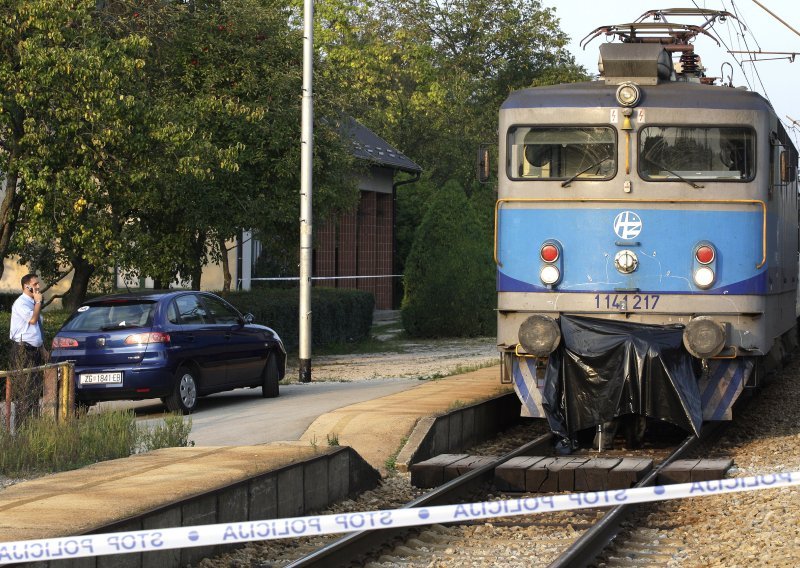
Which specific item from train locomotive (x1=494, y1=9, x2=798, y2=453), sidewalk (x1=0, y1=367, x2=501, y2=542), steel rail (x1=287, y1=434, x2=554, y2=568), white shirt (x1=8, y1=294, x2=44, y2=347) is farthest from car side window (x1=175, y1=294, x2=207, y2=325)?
steel rail (x1=287, y1=434, x2=554, y2=568)

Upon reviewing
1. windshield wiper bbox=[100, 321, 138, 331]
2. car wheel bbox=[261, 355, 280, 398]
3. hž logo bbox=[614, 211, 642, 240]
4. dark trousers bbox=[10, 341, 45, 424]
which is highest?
hž logo bbox=[614, 211, 642, 240]

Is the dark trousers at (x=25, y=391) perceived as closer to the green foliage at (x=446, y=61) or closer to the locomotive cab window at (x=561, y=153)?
the locomotive cab window at (x=561, y=153)

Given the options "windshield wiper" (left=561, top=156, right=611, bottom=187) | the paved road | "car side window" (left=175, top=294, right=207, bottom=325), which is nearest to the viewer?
"windshield wiper" (left=561, top=156, right=611, bottom=187)

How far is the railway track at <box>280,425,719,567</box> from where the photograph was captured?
8.17 m

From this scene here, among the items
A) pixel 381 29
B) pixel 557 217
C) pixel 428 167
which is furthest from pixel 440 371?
pixel 381 29

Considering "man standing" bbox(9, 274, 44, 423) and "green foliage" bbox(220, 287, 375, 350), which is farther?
"green foliage" bbox(220, 287, 375, 350)

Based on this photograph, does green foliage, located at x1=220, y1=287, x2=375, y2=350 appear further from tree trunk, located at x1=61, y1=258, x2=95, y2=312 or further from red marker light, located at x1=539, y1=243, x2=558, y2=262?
red marker light, located at x1=539, y1=243, x2=558, y2=262

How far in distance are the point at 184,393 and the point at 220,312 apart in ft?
5.82

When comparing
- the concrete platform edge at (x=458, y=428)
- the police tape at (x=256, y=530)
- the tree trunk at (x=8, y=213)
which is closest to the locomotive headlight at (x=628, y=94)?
the concrete platform edge at (x=458, y=428)

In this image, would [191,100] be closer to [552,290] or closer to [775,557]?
[552,290]

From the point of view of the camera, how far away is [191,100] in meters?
23.1

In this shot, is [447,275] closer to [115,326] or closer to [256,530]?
[115,326]

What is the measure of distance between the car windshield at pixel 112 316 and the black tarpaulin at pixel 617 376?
5.66 meters

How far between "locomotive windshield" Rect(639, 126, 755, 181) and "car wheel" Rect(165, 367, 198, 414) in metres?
6.36
